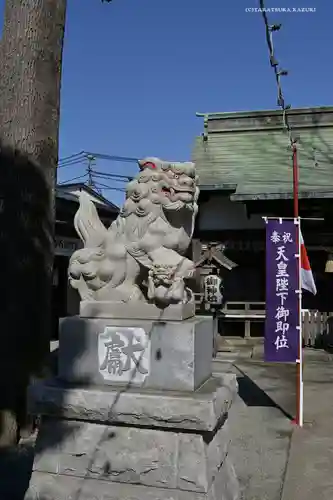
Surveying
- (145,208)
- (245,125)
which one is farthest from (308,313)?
(145,208)

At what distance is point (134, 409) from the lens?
2.69 metres

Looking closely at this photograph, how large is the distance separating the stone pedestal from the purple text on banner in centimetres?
259

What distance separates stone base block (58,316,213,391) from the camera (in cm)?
280

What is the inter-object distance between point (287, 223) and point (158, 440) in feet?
11.3

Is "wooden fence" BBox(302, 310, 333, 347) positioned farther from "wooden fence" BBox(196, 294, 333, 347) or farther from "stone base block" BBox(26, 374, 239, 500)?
"stone base block" BBox(26, 374, 239, 500)

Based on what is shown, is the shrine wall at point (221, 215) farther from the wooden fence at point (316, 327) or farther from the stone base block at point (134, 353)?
the stone base block at point (134, 353)

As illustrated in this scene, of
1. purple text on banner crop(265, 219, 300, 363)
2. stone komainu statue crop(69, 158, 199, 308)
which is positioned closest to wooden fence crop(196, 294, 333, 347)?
purple text on banner crop(265, 219, 300, 363)

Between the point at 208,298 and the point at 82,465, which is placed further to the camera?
the point at 208,298

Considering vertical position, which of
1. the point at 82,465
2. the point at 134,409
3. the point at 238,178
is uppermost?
the point at 238,178

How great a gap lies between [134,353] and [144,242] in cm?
72

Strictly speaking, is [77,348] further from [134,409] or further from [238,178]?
[238,178]

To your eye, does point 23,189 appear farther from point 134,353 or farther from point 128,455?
point 128,455

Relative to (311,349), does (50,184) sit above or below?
above

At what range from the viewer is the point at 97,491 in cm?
278
